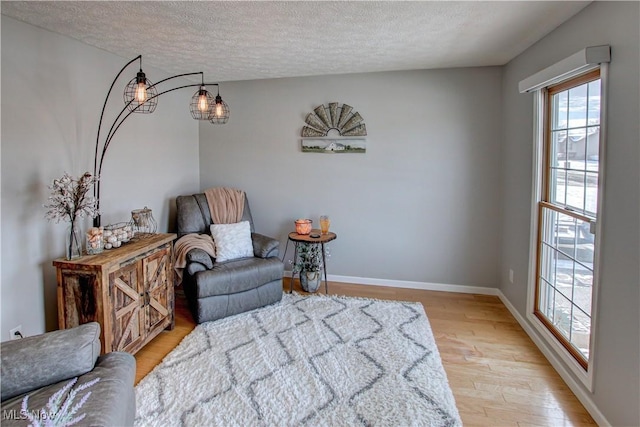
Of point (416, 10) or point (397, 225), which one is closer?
point (416, 10)

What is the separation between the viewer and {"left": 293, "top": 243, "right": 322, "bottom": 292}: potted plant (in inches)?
157

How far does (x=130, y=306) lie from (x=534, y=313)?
3112 mm

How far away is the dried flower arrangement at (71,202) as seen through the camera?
2.40 metres

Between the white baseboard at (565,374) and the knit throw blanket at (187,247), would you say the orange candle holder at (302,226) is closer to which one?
the knit throw blanket at (187,247)

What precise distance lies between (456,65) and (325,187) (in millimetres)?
A: 1850

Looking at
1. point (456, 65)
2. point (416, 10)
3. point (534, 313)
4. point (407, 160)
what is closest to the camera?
point (416, 10)

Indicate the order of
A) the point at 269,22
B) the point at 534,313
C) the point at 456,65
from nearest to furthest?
the point at 269,22
the point at 534,313
the point at 456,65

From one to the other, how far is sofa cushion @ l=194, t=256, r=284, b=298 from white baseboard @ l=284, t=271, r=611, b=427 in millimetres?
979

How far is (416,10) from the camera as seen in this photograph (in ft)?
7.59

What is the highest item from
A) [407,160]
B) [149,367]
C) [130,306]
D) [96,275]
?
[407,160]

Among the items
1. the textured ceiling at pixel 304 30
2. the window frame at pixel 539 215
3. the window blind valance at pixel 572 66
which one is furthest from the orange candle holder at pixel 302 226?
the window blind valance at pixel 572 66

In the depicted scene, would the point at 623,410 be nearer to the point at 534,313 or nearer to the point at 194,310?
the point at 534,313

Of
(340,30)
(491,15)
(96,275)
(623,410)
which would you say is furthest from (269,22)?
(623,410)

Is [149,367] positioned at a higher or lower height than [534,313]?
lower
